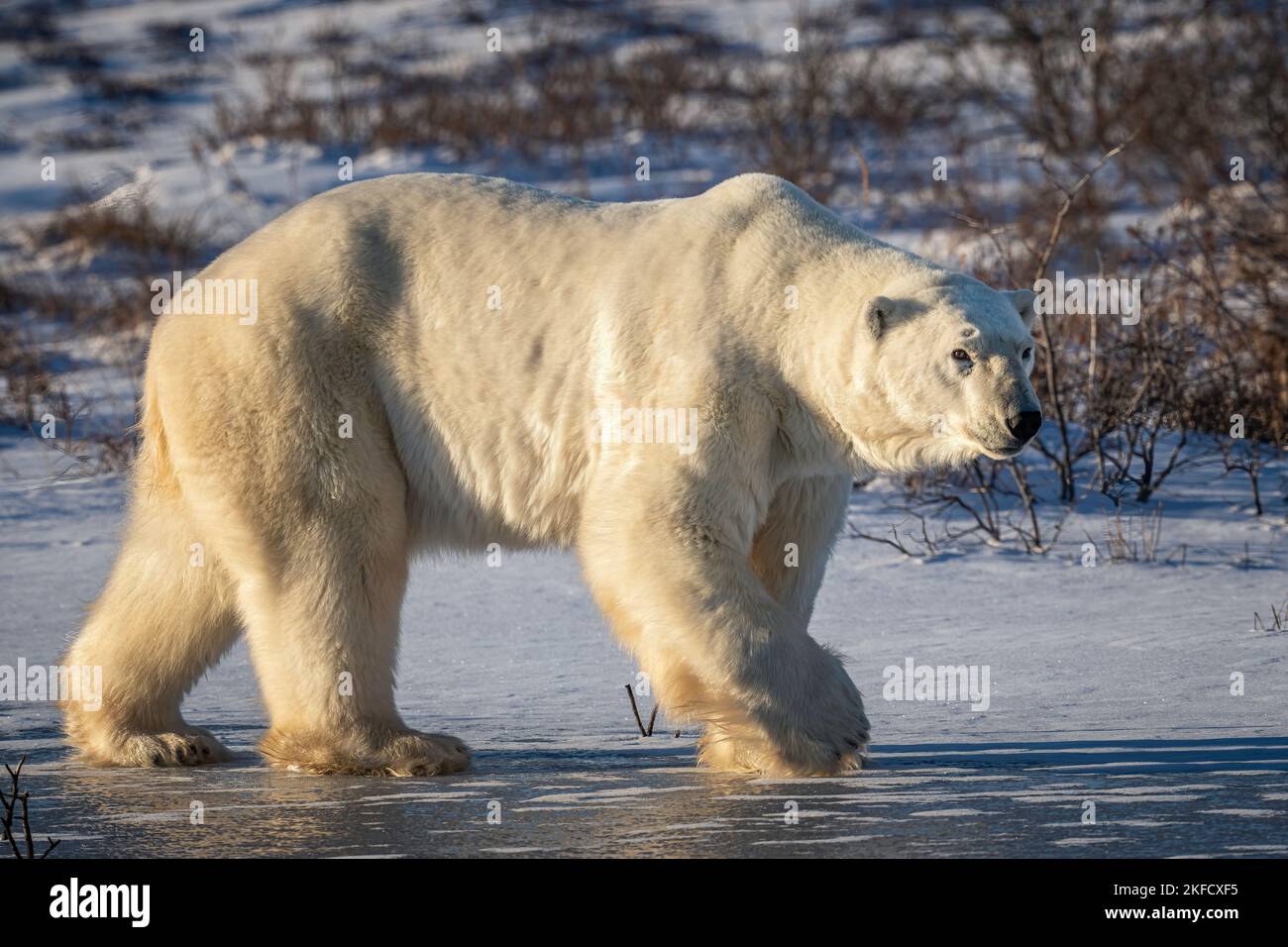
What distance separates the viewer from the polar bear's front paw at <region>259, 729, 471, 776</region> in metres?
3.94

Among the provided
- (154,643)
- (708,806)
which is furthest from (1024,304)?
(154,643)

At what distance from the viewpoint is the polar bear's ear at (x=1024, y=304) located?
4.00m

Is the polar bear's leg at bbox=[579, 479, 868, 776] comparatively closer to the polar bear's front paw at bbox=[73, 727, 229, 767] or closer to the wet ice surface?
the wet ice surface

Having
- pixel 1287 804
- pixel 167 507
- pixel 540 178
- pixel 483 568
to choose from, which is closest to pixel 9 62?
pixel 540 178

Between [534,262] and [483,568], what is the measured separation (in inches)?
93.6

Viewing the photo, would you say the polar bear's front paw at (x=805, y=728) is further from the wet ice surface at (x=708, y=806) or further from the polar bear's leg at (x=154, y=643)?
the polar bear's leg at (x=154, y=643)

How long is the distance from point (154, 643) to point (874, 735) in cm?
176

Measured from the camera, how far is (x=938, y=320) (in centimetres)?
377

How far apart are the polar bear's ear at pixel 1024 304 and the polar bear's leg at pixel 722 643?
2.65 feet

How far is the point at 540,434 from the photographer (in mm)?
4078
